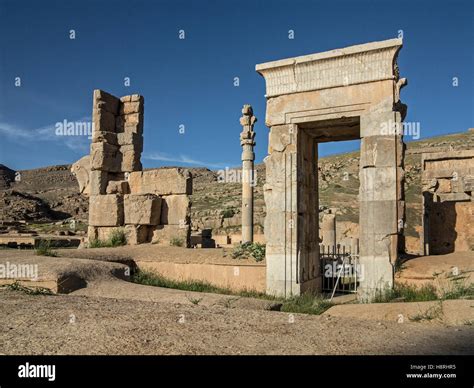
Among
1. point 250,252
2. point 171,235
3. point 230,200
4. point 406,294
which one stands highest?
point 230,200

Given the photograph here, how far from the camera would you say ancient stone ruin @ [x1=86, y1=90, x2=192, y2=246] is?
13.2 m

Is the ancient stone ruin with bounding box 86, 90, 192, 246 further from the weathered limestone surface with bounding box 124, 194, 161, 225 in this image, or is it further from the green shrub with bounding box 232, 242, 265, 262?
the green shrub with bounding box 232, 242, 265, 262

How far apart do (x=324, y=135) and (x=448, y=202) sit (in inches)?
254

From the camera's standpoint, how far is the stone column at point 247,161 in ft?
59.2

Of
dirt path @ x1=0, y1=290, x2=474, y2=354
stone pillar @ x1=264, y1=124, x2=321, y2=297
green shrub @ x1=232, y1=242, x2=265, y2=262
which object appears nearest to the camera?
dirt path @ x1=0, y1=290, x2=474, y2=354

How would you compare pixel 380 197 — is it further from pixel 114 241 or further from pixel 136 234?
pixel 114 241

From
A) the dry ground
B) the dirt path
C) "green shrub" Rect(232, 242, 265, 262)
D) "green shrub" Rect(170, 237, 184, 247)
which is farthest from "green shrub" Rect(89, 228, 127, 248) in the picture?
the dirt path

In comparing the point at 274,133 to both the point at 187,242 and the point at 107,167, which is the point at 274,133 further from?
the point at 107,167

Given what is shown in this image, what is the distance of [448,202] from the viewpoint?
1391 centimetres

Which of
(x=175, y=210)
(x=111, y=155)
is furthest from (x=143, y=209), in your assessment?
(x=111, y=155)

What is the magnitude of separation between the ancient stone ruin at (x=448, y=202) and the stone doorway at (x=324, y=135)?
5963 millimetres

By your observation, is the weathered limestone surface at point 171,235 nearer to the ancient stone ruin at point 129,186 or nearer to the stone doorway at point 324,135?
the ancient stone ruin at point 129,186

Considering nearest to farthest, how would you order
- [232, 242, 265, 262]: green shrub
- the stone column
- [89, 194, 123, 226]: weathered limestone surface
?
[232, 242, 265, 262]: green shrub, [89, 194, 123, 226]: weathered limestone surface, the stone column

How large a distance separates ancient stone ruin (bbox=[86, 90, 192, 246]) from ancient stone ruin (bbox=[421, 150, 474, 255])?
326 inches
